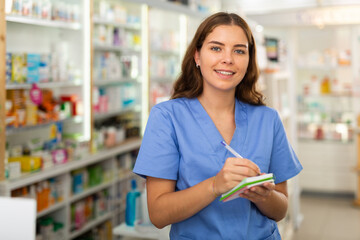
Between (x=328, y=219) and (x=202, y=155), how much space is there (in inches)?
191

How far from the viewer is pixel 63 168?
4.04 metres

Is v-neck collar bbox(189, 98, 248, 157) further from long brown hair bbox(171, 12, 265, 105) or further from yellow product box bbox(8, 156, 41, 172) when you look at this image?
yellow product box bbox(8, 156, 41, 172)

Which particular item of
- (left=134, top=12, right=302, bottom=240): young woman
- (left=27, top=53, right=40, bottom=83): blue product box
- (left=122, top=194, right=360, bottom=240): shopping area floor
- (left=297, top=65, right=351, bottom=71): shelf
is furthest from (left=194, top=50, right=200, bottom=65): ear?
(left=297, top=65, right=351, bottom=71): shelf

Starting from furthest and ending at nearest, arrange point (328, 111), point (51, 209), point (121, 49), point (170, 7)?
point (328, 111) → point (121, 49) → point (170, 7) → point (51, 209)

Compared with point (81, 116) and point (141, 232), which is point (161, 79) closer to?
point (81, 116)

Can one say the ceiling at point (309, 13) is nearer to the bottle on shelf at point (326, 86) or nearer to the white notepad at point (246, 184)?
the bottle on shelf at point (326, 86)

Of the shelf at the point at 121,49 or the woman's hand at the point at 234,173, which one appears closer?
the woman's hand at the point at 234,173

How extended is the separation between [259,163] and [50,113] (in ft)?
9.08

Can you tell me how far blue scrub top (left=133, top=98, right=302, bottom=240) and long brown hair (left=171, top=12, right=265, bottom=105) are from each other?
71 mm

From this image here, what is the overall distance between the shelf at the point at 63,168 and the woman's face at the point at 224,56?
216cm

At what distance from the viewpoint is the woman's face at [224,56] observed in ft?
5.66

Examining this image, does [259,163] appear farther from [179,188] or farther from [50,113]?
[50,113]

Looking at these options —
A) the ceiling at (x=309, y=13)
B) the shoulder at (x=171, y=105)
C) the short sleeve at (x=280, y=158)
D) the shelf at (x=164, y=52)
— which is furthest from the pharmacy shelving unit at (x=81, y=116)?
the short sleeve at (x=280, y=158)

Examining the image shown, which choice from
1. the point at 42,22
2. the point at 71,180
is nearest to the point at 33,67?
the point at 42,22
